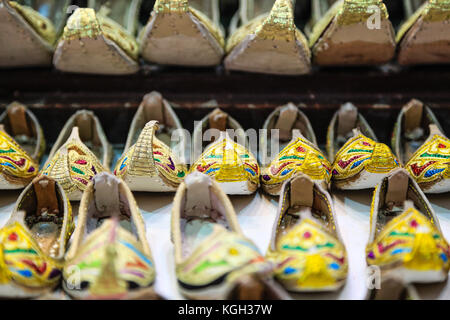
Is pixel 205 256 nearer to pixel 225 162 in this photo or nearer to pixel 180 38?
pixel 225 162

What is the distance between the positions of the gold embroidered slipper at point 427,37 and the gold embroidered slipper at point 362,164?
0.22 metres

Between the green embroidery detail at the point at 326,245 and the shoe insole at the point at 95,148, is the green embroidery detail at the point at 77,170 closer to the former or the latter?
the shoe insole at the point at 95,148

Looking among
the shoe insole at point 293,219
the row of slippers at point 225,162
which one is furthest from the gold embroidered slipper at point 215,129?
the shoe insole at point 293,219

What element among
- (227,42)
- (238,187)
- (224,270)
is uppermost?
(227,42)

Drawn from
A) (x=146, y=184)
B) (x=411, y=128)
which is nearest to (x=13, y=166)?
(x=146, y=184)

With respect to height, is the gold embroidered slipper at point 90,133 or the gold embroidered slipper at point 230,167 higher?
the gold embroidered slipper at point 90,133

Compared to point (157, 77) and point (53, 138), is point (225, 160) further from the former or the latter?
point (53, 138)

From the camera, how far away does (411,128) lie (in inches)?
40.8

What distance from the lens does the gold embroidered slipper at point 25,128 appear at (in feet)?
3.28

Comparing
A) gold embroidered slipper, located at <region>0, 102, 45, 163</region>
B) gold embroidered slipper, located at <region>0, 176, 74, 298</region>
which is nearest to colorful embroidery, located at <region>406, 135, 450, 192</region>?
gold embroidered slipper, located at <region>0, 176, 74, 298</region>

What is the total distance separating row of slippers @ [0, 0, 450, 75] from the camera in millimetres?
936

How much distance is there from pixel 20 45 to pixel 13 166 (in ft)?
0.89

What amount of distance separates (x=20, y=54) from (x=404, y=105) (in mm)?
792
